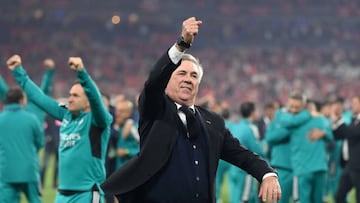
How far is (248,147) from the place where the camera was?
1126cm

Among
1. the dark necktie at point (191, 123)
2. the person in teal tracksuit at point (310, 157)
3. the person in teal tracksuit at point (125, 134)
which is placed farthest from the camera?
the person in teal tracksuit at point (125, 134)

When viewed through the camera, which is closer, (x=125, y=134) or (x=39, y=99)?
(x=39, y=99)

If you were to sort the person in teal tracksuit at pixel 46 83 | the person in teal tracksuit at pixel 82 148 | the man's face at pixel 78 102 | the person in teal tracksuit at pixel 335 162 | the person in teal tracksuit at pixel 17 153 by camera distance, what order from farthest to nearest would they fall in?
1. the person in teal tracksuit at pixel 335 162
2. the person in teal tracksuit at pixel 46 83
3. the person in teal tracksuit at pixel 17 153
4. the man's face at pixel 78 102
5. the person in teal tracksuit at pixel 82 148

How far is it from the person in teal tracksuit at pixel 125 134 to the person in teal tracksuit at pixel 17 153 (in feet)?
7.62

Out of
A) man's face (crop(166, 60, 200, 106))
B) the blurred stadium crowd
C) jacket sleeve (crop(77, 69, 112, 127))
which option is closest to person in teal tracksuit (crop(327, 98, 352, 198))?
jacket sleeve (crop(77, 69, 112, 127))

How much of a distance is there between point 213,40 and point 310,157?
1349 inches

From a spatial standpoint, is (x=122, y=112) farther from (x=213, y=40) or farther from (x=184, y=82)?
(x=213, y=40)

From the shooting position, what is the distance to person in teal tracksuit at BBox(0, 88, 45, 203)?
830cm

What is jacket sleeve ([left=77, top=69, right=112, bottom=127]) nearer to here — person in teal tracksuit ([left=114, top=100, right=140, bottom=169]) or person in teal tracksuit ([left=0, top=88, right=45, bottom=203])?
person in teal tracksuit ([left=0, top=88, right=45, bottom=203])

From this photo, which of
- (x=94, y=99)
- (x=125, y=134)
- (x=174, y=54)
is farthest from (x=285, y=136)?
(x=174, y=54)

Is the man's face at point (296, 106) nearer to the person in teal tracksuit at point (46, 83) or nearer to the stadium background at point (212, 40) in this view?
the person in teal tracksuit at point (46, 83)

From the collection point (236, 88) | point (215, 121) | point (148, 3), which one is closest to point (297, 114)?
point (215, 121)

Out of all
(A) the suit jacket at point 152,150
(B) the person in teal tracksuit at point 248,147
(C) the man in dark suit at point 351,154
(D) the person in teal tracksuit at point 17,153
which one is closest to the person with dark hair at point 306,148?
(C) the man in dark suit at point 351,154

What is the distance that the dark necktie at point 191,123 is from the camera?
437 cm
